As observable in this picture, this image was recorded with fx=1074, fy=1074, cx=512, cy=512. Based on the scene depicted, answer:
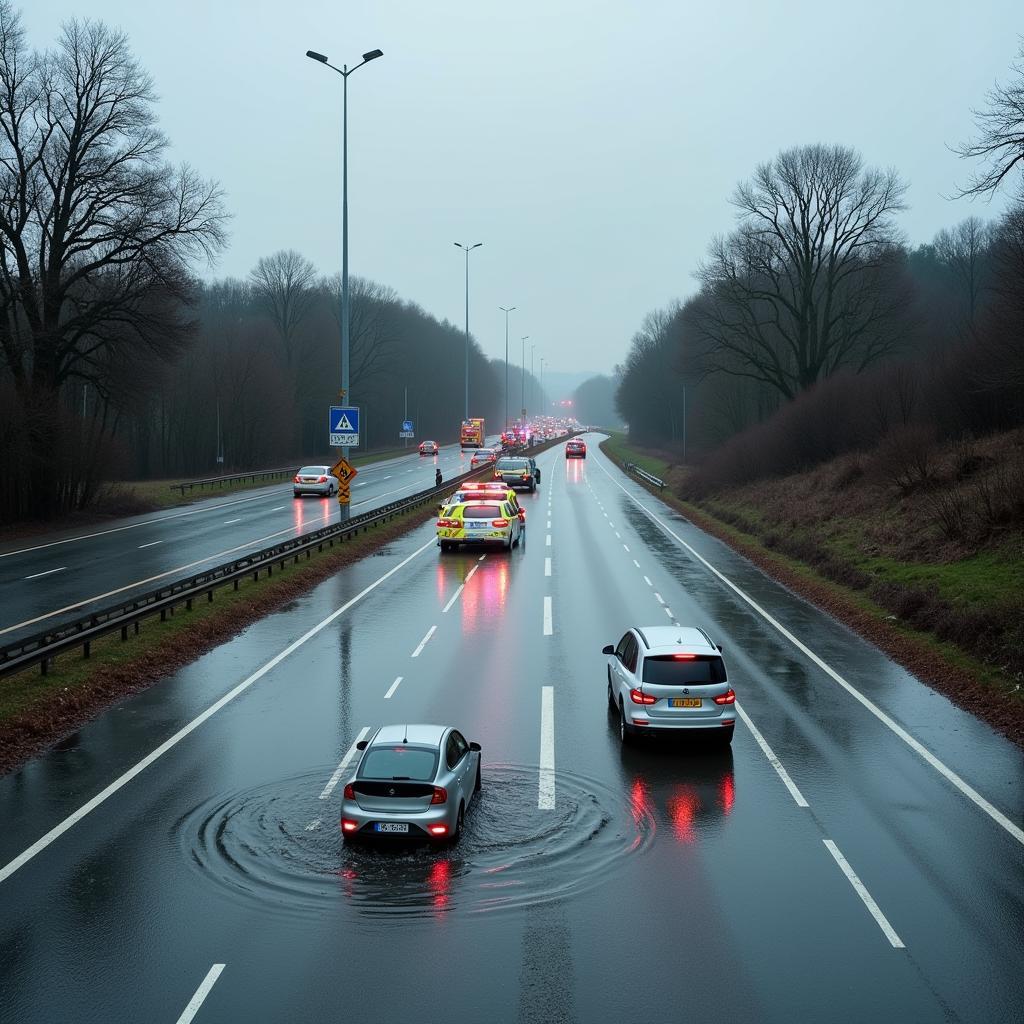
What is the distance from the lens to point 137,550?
37.8m

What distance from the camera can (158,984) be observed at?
8.69m

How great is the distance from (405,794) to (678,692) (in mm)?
5191

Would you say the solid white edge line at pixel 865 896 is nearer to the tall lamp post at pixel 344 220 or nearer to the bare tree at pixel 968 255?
the tall lamp post at pixel 344 220

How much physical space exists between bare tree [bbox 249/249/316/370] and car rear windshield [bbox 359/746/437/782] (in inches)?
4259

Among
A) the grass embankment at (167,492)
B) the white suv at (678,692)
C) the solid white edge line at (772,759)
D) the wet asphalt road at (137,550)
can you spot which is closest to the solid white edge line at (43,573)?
the wet asphalt road at (137,550)

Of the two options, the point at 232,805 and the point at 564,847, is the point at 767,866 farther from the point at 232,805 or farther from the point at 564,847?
the point at 232,805

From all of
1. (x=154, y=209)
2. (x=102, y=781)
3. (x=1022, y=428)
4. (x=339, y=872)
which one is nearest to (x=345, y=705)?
(x=102, y=781)

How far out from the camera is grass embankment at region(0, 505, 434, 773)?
15.8 meters

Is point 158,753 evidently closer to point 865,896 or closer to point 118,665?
point 118,665

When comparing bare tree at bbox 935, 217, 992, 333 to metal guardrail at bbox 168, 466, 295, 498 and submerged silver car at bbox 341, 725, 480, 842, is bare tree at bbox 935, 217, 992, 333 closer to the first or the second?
metal guardrail at bbox 168, 466, 295, 498

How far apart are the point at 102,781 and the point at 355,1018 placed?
699 cm

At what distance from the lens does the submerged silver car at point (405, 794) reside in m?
11.4

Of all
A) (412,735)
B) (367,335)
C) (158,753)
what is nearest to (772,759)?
(412,735)

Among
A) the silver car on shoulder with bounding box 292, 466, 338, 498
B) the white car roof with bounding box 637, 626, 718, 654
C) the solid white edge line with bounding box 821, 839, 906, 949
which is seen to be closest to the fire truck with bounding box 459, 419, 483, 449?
the silver car on shoulder with bounding box 292, 466, 338, 498
